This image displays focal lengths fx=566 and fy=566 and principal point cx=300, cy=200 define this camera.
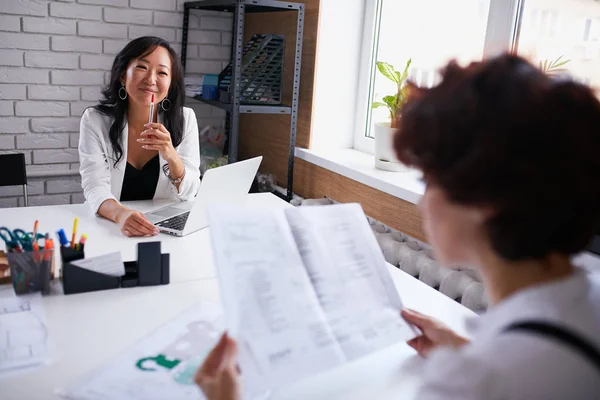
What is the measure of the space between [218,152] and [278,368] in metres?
2.15

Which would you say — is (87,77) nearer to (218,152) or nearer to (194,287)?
(218,152)

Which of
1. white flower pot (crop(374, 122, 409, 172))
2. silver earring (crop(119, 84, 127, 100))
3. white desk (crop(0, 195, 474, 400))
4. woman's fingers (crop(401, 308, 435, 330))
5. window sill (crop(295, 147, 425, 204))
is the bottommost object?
white desk (crop(0, 195, 474, 400))

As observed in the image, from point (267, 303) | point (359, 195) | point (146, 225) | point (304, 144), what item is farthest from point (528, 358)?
point (304, 144)

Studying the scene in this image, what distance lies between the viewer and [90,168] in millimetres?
1880

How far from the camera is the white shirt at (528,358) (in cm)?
52

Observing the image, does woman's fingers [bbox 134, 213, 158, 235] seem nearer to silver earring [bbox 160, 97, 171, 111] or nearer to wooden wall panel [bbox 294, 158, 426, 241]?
silver earring [bbox 160, 97, 171, 111]

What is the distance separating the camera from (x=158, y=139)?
188 cm

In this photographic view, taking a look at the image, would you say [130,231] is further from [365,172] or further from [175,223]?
[365,172]

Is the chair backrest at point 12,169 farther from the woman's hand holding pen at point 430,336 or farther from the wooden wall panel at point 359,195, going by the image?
the woman's hand holding pen at point 430,336

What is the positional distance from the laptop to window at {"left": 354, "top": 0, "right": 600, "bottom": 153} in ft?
1.86

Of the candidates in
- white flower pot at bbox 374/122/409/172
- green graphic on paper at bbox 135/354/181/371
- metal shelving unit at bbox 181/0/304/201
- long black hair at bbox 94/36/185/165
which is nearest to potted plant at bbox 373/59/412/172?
white flower pot at bbox 374/122/409/172

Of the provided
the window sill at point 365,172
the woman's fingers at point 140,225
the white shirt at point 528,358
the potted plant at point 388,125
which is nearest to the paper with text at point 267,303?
the white shirt at point 528,358

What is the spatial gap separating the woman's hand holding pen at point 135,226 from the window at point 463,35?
81cm

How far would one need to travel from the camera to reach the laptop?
4.79 ft
